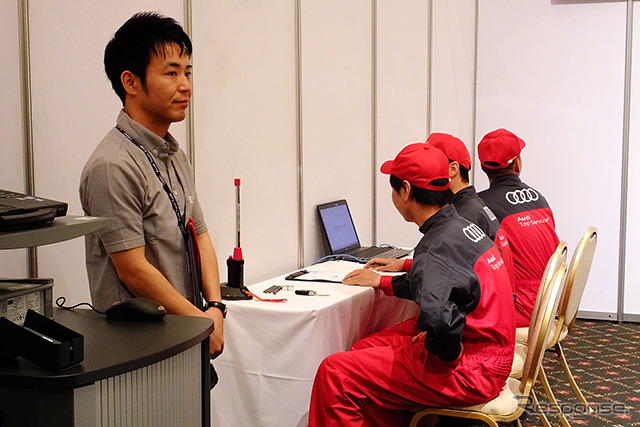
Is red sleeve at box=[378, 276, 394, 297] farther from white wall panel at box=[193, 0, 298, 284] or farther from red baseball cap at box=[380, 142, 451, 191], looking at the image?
white wall panel at box=[193, 0, 298, 284]

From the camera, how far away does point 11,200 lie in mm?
1313

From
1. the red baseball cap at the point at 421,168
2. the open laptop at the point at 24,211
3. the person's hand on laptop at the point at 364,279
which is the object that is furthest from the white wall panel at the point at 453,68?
the open laptop at the point at 24,211

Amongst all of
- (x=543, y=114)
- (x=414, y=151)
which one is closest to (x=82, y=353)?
(x=414, y=151)

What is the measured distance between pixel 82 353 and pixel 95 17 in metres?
1.36

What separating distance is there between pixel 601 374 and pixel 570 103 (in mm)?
2266

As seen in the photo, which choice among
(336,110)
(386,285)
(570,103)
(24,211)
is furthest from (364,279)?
(570,103)

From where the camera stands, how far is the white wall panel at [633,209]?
5.38 m

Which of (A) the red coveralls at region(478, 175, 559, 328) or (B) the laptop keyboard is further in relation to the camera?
(B) the laptop keyboard

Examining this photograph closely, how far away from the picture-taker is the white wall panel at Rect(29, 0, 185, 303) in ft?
6.73

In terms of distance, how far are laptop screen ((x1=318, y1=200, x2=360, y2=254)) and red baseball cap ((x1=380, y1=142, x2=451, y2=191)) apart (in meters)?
1.20

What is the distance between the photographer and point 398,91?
4.69 m

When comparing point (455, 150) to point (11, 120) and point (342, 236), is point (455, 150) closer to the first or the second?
point (342, 236)

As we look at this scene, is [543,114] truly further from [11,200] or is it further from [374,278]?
[11,200]

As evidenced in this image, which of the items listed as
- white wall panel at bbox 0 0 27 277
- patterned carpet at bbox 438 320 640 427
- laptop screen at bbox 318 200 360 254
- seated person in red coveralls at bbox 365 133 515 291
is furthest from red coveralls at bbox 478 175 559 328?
white wall panel at bbox 0 0 27 277
